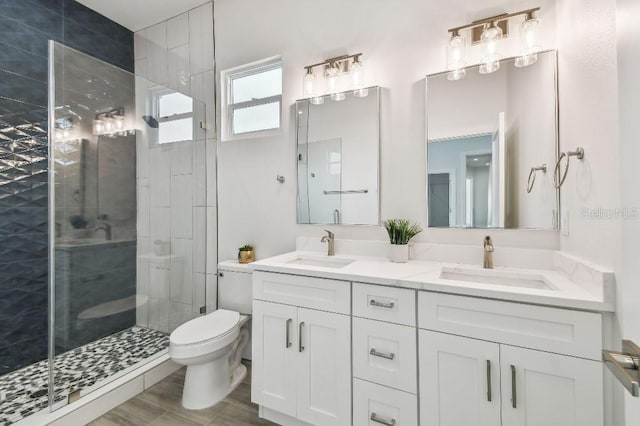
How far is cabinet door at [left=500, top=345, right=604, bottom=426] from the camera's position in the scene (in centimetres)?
100

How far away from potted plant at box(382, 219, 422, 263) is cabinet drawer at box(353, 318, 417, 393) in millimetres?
478

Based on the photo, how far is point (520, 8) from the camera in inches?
60.9

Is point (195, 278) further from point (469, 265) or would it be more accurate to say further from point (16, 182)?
point (469, 265)

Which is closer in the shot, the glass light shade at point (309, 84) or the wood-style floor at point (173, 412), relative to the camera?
the wood-style floor at point (173, 412)

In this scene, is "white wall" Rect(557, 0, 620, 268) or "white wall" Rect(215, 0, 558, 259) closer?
"white wall" Rect(557, 0, 620, 268)

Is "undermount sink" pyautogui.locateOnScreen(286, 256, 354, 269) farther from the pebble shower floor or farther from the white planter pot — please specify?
the pebble shower floor

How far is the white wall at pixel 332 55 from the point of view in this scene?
5.67 ft

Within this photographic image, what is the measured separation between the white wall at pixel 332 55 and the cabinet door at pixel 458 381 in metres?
0.68

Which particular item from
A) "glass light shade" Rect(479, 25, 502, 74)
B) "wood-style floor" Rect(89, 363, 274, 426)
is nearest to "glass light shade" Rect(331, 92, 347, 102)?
"glass light shade" Rect(479, 25, 502, 74)

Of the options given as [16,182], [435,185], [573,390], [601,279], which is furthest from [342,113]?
[16,182]

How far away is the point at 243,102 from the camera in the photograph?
2512 mm

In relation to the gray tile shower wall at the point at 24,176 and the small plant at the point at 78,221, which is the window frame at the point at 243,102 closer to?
the small plant at the point at 78,221

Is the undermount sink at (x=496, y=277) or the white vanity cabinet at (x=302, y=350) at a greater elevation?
the undermount sink at (x=496, y=277)

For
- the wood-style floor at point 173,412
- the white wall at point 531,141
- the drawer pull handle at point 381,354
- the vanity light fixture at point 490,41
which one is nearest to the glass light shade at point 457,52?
the vanity light fixture at point 490,41
